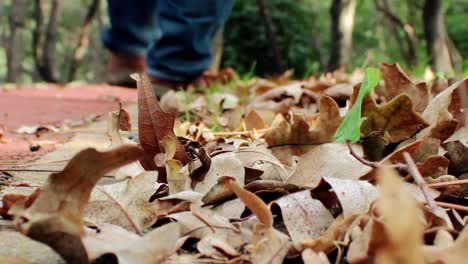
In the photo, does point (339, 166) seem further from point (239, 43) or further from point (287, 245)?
point (239, 43)

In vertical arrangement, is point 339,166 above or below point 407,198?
below

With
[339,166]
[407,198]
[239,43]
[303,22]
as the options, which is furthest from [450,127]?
[303,22]

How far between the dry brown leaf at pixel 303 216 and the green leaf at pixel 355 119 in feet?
0.48

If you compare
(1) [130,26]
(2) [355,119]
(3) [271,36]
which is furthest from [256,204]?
(3) [271,36]

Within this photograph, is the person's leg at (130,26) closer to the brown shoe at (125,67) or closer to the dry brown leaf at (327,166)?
the brown shoe at (125,67)

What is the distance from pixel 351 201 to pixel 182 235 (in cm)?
22

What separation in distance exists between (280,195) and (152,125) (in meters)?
0.29

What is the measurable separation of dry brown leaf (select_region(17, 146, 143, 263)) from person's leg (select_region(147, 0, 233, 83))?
8.78 ft

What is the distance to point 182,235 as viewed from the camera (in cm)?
75

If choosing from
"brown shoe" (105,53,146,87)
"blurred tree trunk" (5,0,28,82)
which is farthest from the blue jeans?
"blurred tree trunk" (5,0,28,82)

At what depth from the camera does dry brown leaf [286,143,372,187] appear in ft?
2.95

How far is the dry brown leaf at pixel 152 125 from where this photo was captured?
3.39 feet

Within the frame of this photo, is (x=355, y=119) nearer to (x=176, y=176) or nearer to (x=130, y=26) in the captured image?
(x=176, y=176)

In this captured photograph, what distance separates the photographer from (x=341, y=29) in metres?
5.41
